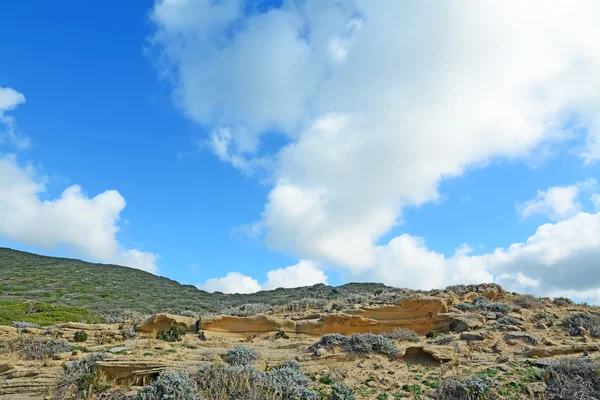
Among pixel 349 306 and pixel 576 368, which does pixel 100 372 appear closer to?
pixel 576 368

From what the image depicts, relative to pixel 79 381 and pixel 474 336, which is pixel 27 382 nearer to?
pixel 79 381

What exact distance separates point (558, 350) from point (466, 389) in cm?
450

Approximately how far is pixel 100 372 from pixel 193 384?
101 inches

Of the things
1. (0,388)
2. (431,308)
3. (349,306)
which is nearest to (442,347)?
(431,308)

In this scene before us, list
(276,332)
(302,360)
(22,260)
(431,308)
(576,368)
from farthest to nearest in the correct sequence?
(22,260) < (431,308) < (276,332) < (302,360) < (576,368)

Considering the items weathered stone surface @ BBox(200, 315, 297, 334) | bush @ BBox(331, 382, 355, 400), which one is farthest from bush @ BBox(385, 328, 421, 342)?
bush @ BBox(331, 382, 355, 400)

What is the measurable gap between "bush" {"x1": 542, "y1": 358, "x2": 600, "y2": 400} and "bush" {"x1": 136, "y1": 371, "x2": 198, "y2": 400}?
8225mm

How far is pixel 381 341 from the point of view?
12.7 m

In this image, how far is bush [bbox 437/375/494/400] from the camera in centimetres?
891

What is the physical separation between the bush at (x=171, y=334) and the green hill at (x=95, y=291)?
997cm

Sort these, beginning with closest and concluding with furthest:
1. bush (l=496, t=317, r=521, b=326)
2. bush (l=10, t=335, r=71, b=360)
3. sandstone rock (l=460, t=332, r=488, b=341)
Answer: bush (l=10, t=335, r=71, b=360)
sandstone rock (l=460, t=332, r=488, b=341)
bush (l=496, t=317, r=521, b=326)

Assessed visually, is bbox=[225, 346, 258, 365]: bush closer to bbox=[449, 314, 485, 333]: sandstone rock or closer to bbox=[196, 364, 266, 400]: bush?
bbox=[196, 364, 266, 400]: bush

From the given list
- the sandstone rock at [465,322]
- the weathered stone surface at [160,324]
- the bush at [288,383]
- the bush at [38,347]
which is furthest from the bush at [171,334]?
the sandstone rock at [465,322]

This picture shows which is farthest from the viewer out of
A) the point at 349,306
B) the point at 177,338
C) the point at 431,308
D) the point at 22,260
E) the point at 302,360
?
the point at 22,260
